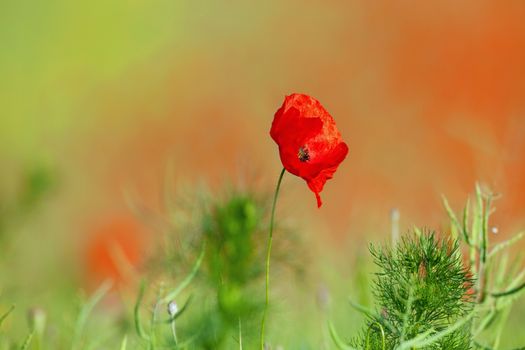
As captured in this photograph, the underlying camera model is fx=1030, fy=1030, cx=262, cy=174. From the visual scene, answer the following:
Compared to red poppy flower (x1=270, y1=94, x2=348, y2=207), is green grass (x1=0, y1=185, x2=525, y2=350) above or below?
below

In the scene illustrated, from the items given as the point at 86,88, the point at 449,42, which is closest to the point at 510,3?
the point at 449,42

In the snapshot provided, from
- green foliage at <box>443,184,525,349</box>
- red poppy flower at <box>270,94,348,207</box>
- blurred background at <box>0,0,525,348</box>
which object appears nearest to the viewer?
red poppy flower at <box>270,94,348,207</box>

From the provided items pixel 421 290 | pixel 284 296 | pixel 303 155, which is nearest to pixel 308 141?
pixel 303 155

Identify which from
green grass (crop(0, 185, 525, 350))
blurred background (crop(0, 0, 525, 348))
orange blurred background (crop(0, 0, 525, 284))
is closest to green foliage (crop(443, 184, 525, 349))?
green grass (crop(0, 185, 525, 350))

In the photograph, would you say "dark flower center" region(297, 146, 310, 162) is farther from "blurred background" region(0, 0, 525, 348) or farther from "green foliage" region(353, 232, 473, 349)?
"blurred background" region(0, 0, 525, 348)

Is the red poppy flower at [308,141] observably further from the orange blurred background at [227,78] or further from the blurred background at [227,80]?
the orange blurred background at [227,78]

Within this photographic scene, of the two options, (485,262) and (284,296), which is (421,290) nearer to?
(485,262)

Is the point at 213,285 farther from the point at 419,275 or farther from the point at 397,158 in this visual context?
the point at 397,158
